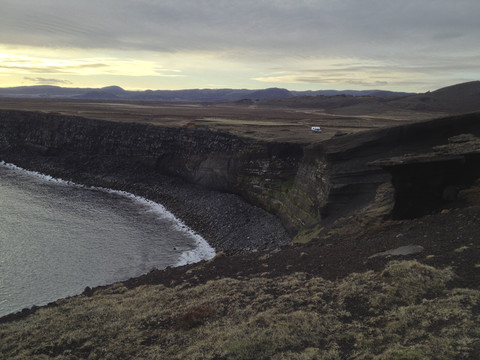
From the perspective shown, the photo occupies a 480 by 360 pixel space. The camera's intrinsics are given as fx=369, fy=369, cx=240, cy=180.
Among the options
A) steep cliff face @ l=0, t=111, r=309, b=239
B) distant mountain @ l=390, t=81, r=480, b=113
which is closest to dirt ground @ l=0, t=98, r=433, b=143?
steep cliff face @ l=0, t=111, r=309, b=239

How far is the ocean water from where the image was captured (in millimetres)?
24438

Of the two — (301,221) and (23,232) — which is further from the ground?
(301,221)

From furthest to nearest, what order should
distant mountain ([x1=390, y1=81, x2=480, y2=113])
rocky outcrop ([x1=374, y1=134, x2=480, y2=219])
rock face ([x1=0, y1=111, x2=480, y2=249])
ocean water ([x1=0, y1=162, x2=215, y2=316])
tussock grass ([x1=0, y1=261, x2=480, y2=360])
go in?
distant mountain ([x1=390, y1=81, x2=480, y2=113])
rock face ([x1=0, y1=111, x2=480, y2=249])
ocean water ([x1=0, y1=162, x2=215, y2=316])
rocky outcrop ([x1=374, y1=134, x2=480, y2=219])
tussock grass ([x1=0, y1=261, x2=480, y2=360])

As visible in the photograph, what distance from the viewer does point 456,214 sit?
16.9 m

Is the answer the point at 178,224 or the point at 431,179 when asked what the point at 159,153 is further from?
the point at 431,179

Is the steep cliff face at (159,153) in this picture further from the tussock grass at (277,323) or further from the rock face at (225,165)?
the tussock grass at (277,323)

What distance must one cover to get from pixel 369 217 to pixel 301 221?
1001 cm

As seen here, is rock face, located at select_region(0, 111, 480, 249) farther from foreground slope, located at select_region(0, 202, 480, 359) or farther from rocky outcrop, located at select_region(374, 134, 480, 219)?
foreground slope, located at select_region(0, 202, 480, 359)

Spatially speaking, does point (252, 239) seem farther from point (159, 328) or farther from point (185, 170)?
point (185, 170)

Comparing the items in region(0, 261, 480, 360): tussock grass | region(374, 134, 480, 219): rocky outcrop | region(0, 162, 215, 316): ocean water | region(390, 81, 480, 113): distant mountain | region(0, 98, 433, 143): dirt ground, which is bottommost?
region(0, 162, 215, 316): ocean water

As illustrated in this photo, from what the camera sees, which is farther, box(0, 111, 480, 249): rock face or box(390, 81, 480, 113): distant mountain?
box(390, 81, 480, 113): distant mountain

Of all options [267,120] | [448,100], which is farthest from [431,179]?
[448,100]

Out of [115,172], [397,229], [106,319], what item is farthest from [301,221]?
[115,172]

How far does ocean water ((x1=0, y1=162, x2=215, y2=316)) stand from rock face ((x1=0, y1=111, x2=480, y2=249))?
351 cm
